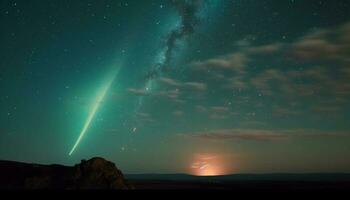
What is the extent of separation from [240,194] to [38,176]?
76.8m

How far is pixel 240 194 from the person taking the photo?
604 cm

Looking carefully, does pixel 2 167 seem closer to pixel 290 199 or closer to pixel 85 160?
pixel 85 160

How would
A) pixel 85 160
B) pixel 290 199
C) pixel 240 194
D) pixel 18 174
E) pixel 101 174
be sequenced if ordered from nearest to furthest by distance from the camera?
pixel 290 199 → pixel 240 194 → pixel 101 174 → pixel 85 160 → pixel 18 174

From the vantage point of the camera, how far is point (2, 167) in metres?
95.9

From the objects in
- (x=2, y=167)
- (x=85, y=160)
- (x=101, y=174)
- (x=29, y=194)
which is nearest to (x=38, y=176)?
(x=85, y=160)

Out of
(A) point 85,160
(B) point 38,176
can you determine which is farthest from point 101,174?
(B) point 38,176

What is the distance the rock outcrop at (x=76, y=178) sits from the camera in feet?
221

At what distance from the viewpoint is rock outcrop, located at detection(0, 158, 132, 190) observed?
67.5 m

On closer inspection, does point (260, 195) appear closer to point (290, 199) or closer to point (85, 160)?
point (290, 199)

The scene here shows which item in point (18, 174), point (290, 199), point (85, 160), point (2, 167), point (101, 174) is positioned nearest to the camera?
point (290, 199)

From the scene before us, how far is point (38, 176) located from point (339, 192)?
77499 millimetres

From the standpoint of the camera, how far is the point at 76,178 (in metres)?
69.7

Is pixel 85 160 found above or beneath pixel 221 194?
above

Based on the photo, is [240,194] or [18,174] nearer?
[240,194]
